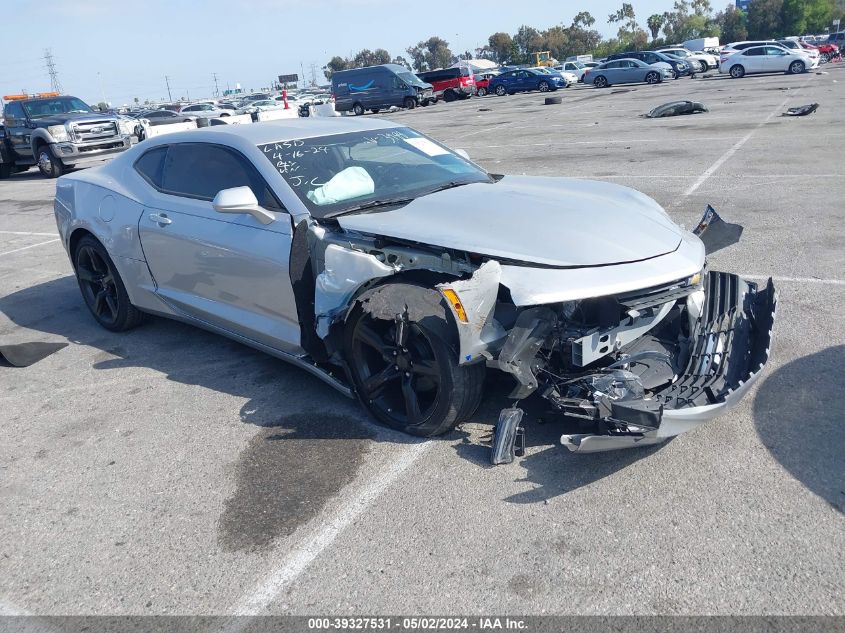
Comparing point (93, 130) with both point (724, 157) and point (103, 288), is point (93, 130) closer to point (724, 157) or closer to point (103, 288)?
point (103, 288)

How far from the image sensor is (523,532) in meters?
3.08

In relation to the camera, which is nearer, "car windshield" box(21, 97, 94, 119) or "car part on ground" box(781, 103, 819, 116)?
"car part on ground" box(781, 103, 819, 116)

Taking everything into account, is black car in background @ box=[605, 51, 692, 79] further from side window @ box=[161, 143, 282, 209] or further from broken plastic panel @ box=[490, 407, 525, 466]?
broken plastic panel @ box=[490, 407, 525, 466]

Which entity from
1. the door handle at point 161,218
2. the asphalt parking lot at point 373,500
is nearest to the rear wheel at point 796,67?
the asphalt parking lot at point 373,500

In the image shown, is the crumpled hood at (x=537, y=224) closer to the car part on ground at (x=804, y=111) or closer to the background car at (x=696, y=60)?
the car part on ground at (x=804, y=111)

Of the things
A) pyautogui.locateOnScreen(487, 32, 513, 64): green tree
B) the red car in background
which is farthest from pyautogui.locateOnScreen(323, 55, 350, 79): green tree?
the red car in background

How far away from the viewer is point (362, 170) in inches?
183

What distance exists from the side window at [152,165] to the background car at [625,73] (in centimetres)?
3803

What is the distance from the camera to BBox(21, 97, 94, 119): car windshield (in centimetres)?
1947

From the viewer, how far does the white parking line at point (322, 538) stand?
286 centimetres

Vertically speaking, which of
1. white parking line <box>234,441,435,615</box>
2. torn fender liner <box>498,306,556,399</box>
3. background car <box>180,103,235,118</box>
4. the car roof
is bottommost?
white parking line <box>234,441,435,615</box>

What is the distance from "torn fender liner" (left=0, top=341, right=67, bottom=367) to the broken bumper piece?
4.44 m

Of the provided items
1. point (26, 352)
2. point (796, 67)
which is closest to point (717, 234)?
point (26, 352)

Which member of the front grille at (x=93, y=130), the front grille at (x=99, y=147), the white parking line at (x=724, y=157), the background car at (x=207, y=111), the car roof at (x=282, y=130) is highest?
the car roof at (x=282, y=130)
